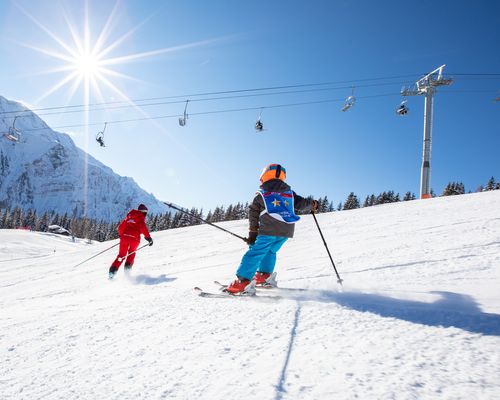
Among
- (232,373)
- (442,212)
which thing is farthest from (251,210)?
(442,212)

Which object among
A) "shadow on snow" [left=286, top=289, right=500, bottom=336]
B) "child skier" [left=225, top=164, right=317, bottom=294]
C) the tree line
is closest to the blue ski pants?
"child skier" [left=225, top=164, right=317, bottom=294]

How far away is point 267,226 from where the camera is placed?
3.62 m

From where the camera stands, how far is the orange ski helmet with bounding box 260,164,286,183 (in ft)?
12.8

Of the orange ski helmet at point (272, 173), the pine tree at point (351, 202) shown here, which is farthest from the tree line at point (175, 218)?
the orange ski helmet at point (272, 173)

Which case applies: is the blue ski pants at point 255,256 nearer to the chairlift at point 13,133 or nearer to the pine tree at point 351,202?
the chairlift at point 13,133

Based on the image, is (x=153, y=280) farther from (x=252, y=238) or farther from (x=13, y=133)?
(x=13, y=133)

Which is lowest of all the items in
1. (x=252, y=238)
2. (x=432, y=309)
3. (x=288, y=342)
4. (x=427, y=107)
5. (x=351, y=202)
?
(x=288, y=342)

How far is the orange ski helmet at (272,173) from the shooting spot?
3.89 metres

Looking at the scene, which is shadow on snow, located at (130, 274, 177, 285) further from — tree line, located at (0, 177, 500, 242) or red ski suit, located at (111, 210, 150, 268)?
tree line, located at (0, 177, 500, 242)

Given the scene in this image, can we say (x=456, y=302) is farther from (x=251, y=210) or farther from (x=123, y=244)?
(x=123, y=244)

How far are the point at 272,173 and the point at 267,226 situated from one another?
28.3 inches

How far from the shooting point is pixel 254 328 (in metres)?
2.14

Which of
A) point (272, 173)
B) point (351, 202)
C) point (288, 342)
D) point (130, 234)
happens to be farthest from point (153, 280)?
point (351, 202)

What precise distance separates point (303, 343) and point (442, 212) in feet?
26.2
